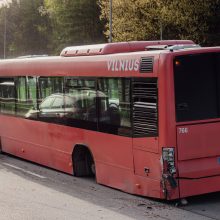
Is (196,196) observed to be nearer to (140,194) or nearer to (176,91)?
(140,194)

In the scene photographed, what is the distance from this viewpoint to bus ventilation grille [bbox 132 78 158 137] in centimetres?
910

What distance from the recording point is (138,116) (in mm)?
9469

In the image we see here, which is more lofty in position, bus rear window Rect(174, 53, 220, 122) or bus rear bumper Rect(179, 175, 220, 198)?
bus rear window Rect(174, 53, 220, 122)

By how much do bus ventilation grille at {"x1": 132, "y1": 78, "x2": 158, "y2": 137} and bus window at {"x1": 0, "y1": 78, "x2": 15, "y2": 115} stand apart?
19.6ft

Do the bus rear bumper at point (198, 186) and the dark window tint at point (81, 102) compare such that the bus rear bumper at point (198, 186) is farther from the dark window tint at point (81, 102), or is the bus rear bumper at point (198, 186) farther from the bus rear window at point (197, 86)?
the dark window tint at point (81, 102)

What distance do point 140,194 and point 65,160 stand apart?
2896 millimetres

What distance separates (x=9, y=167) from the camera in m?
13.7

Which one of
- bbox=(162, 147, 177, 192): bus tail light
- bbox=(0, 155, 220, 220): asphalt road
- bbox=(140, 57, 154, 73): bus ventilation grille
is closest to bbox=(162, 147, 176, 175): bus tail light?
bbox=(162, 147, 177, 192): bus tail light

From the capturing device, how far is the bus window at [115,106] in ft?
32.2

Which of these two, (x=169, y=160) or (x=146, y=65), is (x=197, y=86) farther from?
(x=169, y=160)

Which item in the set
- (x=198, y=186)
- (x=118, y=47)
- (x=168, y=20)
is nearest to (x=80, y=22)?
(x=168, y=20)

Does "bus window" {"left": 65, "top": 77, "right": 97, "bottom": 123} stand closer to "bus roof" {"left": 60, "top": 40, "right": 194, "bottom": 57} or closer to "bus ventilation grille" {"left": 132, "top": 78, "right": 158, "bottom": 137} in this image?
"bus roof" {"left": 60, "top": 40, "right": 194, "bottom": 57}

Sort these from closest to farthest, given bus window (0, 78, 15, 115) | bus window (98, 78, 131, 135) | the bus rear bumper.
Answer: the bus rear bumper, bus window (98, 78, 131, 135), bus window (0, 78, 15, 115)

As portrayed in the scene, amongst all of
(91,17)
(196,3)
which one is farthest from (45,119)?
(91,17)
